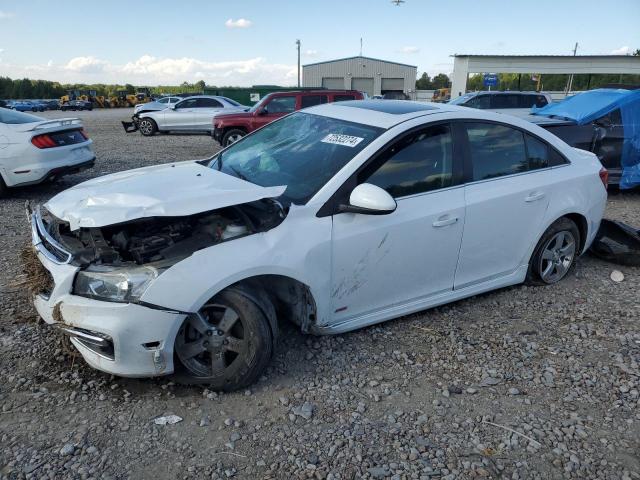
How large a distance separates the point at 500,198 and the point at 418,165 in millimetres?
764

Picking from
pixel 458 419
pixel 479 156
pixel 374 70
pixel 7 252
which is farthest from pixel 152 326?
pixel 374 70

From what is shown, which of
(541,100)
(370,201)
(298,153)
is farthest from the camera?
(541,100)

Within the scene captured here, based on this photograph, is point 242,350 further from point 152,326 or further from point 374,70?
point 374,70

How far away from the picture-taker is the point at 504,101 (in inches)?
642

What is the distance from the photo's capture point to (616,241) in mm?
5293

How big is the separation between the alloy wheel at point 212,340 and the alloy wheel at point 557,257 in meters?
2.85

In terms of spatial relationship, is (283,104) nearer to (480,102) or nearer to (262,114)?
(262,114)

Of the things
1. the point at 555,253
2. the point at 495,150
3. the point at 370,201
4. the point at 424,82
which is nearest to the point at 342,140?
the point at 370,201

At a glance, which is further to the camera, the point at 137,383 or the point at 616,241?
the point at 616,241

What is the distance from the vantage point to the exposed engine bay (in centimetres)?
283

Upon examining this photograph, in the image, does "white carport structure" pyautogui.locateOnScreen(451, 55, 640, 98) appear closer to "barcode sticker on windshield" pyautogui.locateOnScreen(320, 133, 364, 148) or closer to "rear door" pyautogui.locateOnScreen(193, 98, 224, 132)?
"rear door" pyautogui.locateOnScreen(193, 98, 224, 132)

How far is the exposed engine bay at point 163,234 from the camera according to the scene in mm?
2834

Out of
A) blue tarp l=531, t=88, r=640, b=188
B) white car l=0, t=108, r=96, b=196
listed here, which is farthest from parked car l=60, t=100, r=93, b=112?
blue tarp l=531, t=88, r=640, b=188

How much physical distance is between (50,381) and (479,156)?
332 cm
